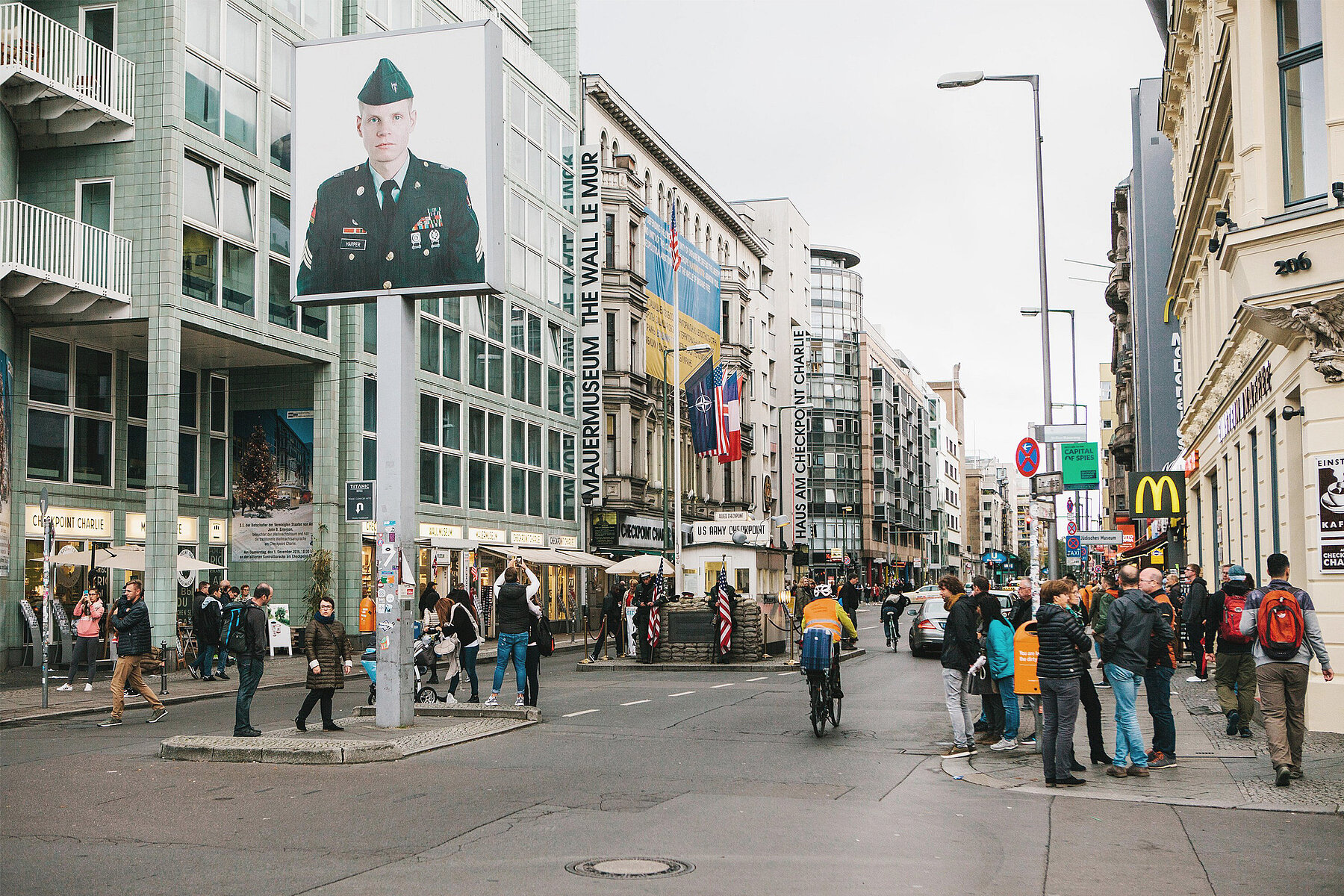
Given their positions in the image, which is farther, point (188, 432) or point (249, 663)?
point (188, 432)

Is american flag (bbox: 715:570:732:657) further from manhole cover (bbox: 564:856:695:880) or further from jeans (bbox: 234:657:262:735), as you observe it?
manhole cover (bbox: 564:856:695:880)

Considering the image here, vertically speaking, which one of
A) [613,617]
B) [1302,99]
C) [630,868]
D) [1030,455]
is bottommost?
[613,617]

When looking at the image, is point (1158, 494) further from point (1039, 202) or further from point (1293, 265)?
point (1293, 265)

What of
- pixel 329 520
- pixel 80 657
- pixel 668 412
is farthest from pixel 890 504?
pixel 80 657

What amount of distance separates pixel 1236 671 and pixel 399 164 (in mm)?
11317

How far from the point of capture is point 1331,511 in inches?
567

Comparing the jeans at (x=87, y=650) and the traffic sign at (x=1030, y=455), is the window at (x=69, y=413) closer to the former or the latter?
the jeans at (x=87, y=650)

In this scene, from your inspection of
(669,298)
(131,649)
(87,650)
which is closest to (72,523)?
(87,650)

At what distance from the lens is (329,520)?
3341cm

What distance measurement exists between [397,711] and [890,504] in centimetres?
11237

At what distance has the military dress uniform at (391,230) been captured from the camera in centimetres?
1566

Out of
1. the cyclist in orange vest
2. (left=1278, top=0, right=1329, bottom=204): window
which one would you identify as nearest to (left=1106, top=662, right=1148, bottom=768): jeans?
the cyclist in orange vest

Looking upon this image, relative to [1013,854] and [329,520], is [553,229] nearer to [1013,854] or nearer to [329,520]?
[329,520]

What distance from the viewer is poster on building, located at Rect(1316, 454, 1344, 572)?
46.9ft
